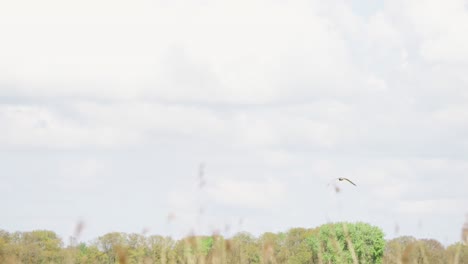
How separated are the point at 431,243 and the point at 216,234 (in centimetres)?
6950

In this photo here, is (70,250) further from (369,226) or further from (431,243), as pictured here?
(431,243)

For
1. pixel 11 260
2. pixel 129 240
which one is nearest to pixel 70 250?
pixel 11 260

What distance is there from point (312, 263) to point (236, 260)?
6165cm

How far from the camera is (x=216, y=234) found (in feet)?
34.8

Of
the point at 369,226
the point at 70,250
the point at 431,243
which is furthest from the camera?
the point at 431,243

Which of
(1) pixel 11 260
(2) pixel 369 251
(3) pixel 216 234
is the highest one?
(2) pixel 369 251

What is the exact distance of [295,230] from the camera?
88438mm

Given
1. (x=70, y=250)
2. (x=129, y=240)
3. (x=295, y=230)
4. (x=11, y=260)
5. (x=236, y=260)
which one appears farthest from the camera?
(x=295, y=230)

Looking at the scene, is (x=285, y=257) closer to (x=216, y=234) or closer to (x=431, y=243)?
(x=431, y=243)

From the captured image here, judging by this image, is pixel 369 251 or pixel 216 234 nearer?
pixel 216 234

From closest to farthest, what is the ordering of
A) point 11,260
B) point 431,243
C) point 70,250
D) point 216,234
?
point 11,260 → point 70,250 → point 216,234 → point 431,243

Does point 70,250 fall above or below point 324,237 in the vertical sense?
below

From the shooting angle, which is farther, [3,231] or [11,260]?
[3,231]

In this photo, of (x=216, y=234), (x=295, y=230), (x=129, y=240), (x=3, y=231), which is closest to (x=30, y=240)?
(x=3, y=231)
